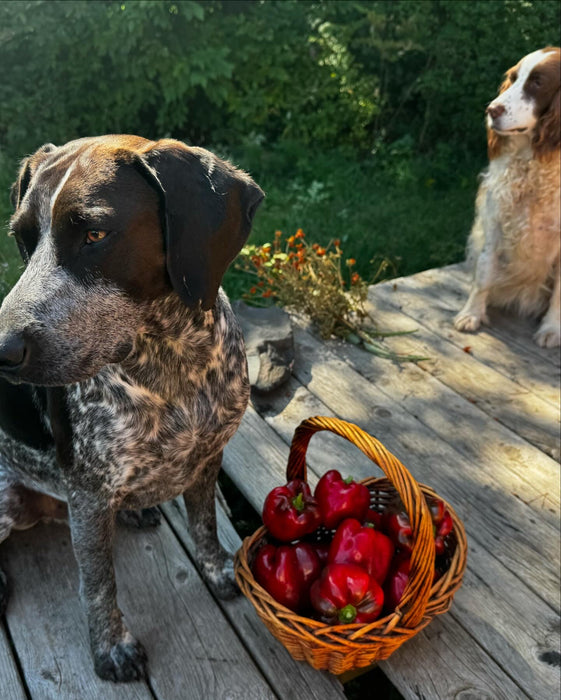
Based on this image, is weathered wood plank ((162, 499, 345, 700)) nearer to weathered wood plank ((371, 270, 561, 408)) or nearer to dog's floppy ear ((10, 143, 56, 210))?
dog's floppy ear ((10, 143, 56, 210))

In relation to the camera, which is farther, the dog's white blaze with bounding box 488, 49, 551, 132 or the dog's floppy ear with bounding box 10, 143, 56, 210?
the dog's white blaze with bounding box 488, 49, 551, 132

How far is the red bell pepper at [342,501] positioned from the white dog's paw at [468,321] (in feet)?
6.00

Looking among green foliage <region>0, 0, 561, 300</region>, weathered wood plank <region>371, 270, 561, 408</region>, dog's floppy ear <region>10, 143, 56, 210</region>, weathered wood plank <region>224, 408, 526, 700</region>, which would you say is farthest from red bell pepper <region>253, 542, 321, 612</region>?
green foliage <region>0, 0, 561, 300</region>

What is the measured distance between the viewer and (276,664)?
2.00 m

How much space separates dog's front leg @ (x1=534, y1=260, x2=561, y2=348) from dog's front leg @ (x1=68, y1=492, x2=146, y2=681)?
2532 millimetres

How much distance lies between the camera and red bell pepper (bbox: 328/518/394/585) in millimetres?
1887

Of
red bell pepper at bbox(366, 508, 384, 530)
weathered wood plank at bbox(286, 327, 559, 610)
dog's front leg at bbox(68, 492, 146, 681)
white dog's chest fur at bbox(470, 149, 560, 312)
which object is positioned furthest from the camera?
white dog's chest fur at bbox(470, 149, 560, 312)

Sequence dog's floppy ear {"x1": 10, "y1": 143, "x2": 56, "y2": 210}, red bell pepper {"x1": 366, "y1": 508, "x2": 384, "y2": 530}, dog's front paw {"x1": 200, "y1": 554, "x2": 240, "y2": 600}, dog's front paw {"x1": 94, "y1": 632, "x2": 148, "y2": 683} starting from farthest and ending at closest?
1. dog's front paw {"x1": 200, "y1": 554, "x2": 240, "y2": 600}
2. red bell pepper {"x1": 366, "y1": 508, "x2": 384, "y2": 530}
3. dog's front paw {"x1": 94, "y1": 632, "x2": 148, "y2": 683}
4. dog's floppy ear {"x1": 10, "y1": 143, "x2": 56, "y2": 210}

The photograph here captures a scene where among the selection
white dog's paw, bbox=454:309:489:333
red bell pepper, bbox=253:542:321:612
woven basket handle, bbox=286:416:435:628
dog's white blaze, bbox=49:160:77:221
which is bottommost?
white dog's paw, bbox=454:309:489:333

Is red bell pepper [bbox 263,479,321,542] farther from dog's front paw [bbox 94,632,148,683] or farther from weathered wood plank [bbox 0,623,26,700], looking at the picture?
weathered wood plank [bbox 0,623,26,700]

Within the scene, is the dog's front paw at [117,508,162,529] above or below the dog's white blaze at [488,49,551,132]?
below

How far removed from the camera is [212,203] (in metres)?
1.53

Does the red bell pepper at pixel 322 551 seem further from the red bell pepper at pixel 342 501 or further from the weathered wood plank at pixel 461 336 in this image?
the weathered wood plank at pixel 461 336

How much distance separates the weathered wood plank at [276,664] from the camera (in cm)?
193
